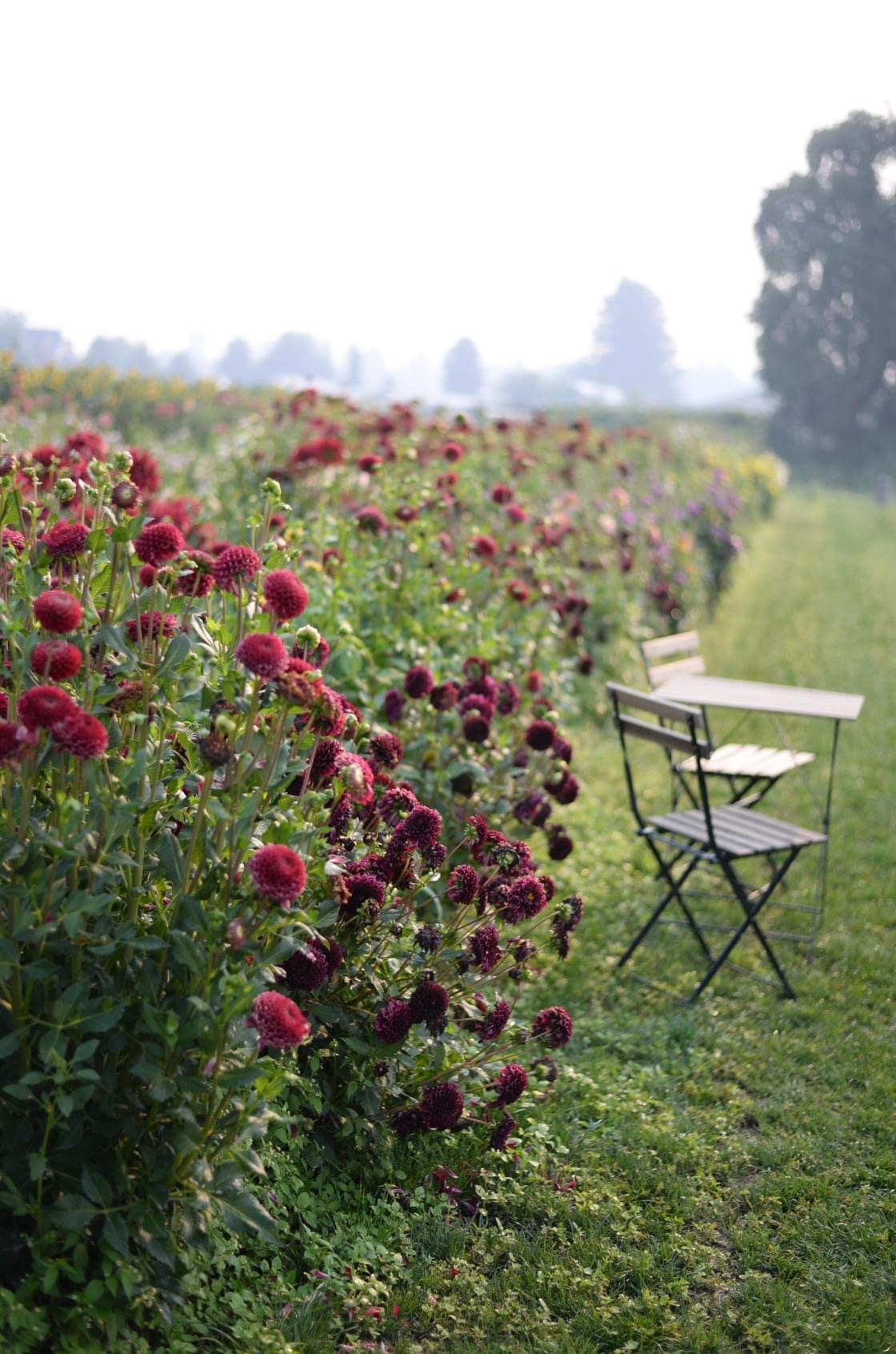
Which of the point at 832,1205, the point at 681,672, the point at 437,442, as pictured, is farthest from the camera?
the point at 437,442

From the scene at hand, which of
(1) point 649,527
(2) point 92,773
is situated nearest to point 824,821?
(2) point 92,773

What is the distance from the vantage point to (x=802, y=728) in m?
7.02

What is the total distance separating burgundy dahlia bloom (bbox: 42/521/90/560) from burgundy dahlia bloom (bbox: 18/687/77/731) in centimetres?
47

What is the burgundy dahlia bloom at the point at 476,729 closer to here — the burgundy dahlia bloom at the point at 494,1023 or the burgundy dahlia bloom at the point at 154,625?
the burgundy dahlia bloom at the point at 494,1023

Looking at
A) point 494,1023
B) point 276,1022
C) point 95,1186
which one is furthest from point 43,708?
point 494,1023

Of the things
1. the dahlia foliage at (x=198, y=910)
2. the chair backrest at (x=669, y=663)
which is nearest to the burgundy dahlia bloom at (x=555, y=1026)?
the dahlia foliage at (x=198, y=910)

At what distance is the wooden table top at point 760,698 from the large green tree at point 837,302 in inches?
1336

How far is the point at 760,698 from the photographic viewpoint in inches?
178

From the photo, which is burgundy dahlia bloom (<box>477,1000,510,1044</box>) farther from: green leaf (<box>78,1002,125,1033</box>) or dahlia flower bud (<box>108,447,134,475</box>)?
dahlia flower bud (<box>108,447,134,475</box>)

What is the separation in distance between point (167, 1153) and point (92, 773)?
24.8 inches

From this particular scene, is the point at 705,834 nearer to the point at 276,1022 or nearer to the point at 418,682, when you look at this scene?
the point at 418,682

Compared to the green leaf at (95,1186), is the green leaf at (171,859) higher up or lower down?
higher up

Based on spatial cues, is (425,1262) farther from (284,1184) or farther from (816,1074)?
(816,1074)

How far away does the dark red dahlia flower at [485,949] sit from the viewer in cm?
262
